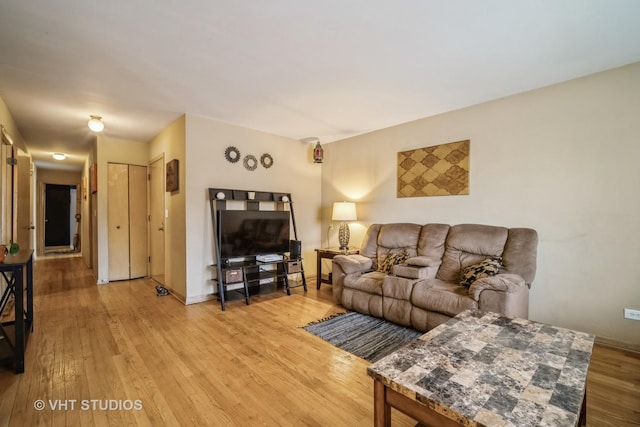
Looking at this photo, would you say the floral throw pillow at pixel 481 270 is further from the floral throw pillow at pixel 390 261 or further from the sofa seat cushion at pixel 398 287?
the floral throw pillow at pixel 390 261

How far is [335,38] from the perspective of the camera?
6.89ft

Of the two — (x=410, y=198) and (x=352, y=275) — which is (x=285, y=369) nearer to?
(x=352, y=275)

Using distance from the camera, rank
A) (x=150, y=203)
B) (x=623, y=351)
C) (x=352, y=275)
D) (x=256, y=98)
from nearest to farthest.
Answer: (x=623, y=351)
(x=256, y=98)
(x=352, y=275)
(x=150, y=203)

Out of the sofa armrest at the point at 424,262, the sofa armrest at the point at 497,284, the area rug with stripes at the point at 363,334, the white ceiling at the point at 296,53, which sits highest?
the white ceiling at the point at 296,53

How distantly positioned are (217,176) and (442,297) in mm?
3130

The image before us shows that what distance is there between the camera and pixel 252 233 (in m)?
4.05

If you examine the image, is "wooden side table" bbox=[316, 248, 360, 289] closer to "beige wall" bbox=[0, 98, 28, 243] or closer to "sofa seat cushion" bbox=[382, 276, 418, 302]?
"sofa seat cushion" bbox=[382, 276, 418, 302]

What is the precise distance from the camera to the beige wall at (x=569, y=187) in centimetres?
250

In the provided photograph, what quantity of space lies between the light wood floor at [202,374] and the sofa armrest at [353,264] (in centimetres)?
55

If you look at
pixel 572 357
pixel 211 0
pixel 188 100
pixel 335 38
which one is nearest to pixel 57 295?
pixel 188 100

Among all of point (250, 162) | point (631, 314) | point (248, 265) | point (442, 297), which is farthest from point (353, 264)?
point (631, 314)

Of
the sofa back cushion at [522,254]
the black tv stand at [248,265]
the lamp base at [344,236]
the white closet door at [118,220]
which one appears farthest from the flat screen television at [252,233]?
the sofa back cushion at [522,254]

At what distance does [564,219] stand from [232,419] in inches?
129

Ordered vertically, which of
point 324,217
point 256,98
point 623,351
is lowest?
point 623,351
